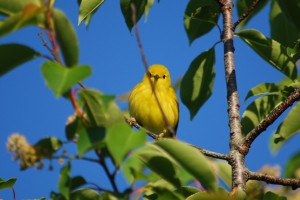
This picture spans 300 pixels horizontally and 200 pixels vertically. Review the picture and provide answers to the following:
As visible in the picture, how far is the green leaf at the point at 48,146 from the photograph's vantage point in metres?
1.42

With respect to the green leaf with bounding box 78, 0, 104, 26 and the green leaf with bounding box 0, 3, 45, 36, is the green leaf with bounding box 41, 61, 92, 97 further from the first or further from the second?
the green leaf with bounding box 78, 0, 104, 26

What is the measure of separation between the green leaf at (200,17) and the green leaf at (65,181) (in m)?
1.78

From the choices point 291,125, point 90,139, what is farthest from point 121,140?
point 291,125

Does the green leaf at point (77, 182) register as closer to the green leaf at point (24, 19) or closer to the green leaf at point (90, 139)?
the green leaf at point (90, 139)

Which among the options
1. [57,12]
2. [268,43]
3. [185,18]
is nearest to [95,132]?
[57,12]

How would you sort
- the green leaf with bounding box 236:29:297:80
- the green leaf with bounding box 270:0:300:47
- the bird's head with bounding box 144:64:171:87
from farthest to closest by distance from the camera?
the bird's head with bounding box 144:64:171:87 < the green leaf with bounding box 270:0:300:47 < the green leaf with bounding box 236:29:297:80

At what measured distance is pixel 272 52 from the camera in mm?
2664

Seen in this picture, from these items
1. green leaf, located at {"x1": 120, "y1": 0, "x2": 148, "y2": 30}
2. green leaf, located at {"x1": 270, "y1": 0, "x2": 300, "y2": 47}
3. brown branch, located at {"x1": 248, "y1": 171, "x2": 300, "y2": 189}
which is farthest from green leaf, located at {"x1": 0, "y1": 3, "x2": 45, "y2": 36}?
green leaf, located at {"x1": 270, "y1": 0, "x2": 300, "y2": 47}

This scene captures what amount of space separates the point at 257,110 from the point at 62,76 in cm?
160

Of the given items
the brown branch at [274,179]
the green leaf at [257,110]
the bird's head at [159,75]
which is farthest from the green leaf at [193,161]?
the bird's head at [159,75]

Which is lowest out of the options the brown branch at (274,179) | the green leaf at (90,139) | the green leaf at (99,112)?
the brown branch at (274,179)

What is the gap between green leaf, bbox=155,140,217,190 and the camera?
4.87ft

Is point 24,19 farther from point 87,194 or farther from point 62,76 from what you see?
point 87,194

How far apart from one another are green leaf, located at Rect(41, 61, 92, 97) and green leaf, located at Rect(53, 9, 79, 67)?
0.04 meters
